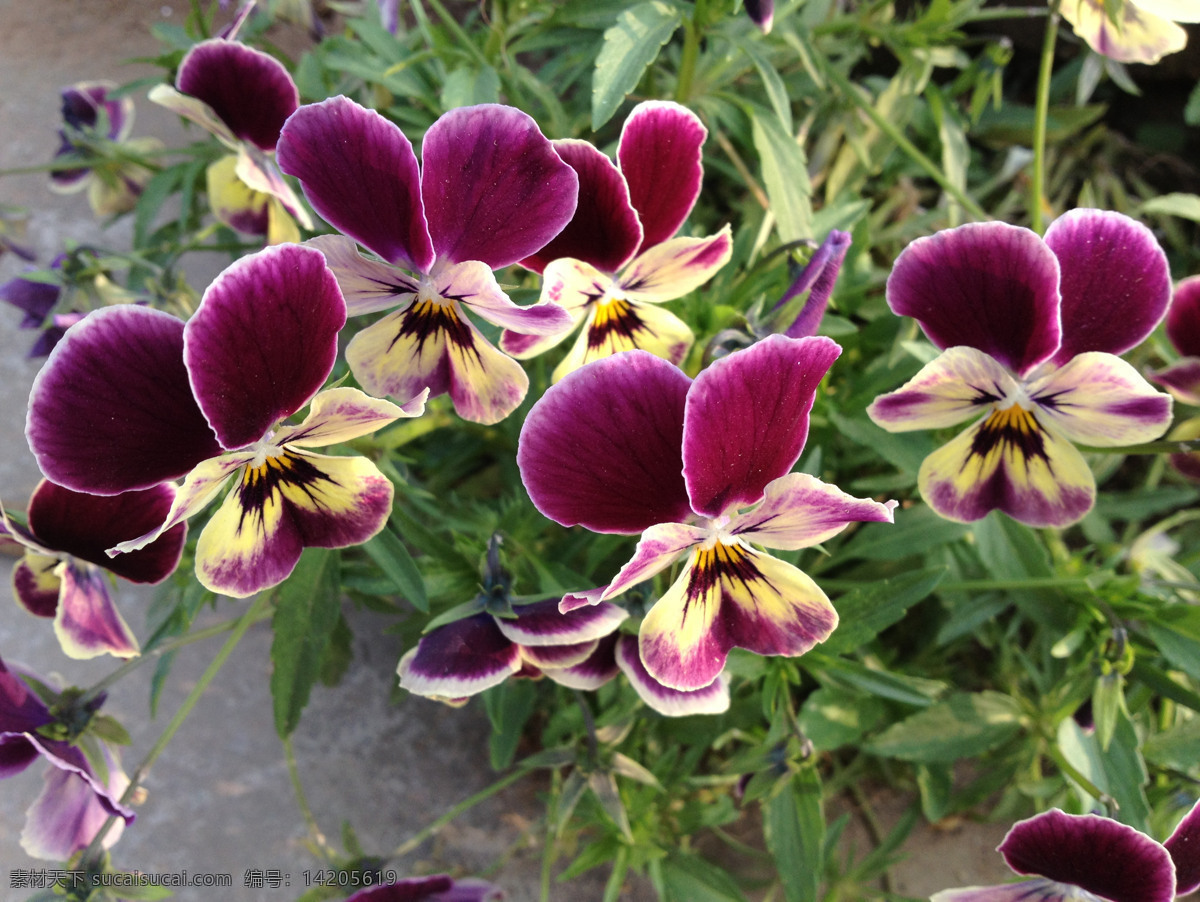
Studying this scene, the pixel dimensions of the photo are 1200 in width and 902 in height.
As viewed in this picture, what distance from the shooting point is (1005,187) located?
191 centimetres

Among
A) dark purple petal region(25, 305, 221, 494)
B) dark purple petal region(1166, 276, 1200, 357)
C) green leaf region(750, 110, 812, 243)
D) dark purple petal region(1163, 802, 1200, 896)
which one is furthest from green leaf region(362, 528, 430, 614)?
dark purple petal region(1166, 276, 1200, 357)

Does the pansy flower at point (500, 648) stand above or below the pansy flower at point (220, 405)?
below

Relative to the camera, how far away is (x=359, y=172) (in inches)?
26.5

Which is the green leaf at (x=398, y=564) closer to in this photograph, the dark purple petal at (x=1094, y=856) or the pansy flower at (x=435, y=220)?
the pansy flower at (x=435, y=220)

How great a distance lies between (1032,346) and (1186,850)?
503 millimetres

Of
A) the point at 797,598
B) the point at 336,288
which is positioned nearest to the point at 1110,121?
the point at 797,598

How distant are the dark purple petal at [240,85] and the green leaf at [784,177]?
61cm

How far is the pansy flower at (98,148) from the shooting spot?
145 centimetres

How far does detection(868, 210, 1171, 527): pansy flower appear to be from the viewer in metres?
0.76

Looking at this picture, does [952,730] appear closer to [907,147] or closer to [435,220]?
[907,147]

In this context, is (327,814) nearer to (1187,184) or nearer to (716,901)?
(716,901)

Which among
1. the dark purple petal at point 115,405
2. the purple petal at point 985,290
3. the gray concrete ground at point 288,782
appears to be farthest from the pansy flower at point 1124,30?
the gray concrete ground at point 288,782

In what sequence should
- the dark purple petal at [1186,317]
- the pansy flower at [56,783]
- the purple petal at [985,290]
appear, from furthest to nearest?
the dark purple petal at [1186,317] < the pansy flower at [56,783] < the purple petal at [985,290]

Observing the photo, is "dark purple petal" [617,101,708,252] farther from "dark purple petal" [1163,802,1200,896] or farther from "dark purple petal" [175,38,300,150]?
"dark purple petal" [1163,802,1200,896]
